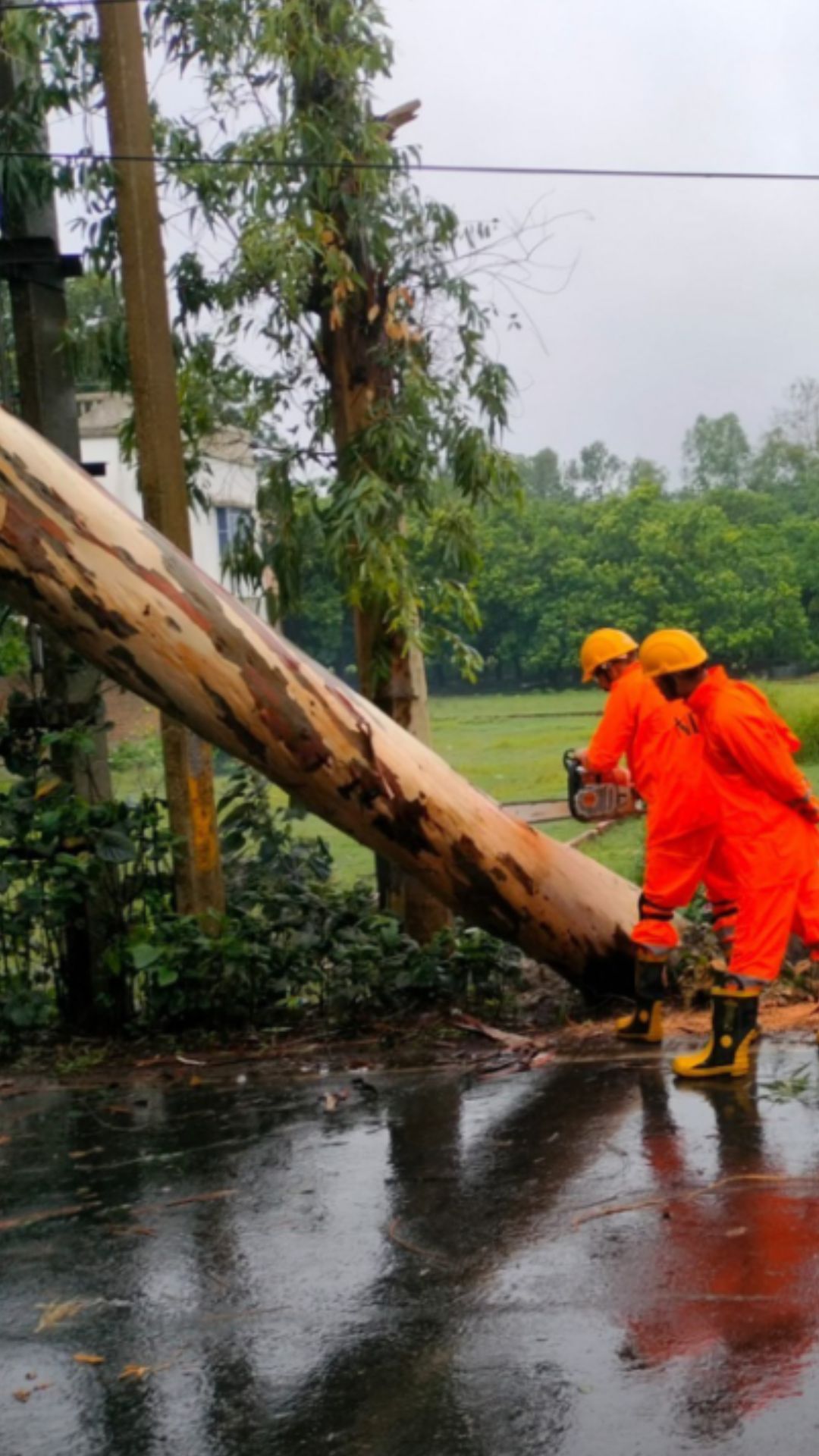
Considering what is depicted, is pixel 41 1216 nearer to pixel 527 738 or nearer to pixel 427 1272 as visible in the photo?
pixel 427 1272

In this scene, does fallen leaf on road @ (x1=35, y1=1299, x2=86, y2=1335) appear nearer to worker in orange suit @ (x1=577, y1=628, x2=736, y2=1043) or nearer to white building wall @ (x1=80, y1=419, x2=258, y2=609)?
worker in orange suit @ (x1=577, y1=628, x2=736, y2=1043)

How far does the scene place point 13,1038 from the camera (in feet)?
25.0

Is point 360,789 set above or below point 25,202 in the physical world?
below

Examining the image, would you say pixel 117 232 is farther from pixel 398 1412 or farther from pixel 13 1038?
pixel 398 1412

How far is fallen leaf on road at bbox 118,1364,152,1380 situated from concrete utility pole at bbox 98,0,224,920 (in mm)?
3937

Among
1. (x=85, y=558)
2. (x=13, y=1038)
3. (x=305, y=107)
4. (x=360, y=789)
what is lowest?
(x=13, y=1038)

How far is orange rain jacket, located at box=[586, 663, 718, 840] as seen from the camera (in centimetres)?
647

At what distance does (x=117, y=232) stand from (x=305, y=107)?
3.58ft

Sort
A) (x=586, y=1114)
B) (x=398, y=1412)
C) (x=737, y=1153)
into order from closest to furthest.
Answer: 1. (x=398, y=1412)
2. (x=737, y=1153)
3. (x=586, y=1114)

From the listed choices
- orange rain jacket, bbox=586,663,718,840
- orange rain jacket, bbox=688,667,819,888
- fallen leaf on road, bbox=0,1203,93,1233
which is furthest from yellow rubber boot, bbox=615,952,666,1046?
fallen leaf on road, bbox=0,1203,93,1233

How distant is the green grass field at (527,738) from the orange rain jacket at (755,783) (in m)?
3.03

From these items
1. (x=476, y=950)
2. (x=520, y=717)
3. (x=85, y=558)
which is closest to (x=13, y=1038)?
(x=476, y=950)

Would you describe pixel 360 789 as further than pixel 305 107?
No

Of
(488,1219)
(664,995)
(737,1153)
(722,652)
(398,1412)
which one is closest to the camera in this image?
(398,1412)
